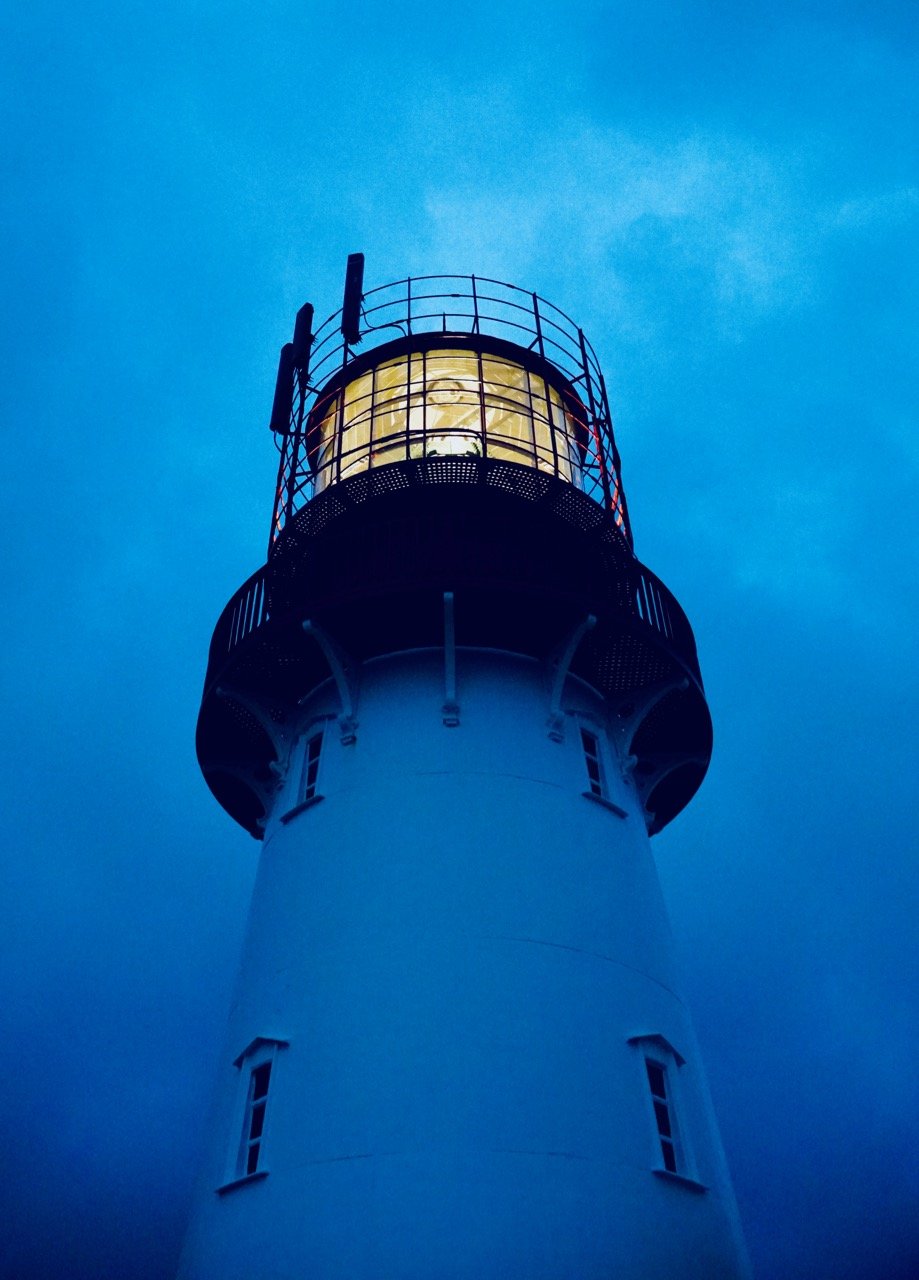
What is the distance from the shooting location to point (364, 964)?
43.1 feet

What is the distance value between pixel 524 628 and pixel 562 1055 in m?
6.48

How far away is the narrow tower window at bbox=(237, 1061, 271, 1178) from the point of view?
12.6 metres

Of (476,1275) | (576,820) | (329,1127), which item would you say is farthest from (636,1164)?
(576,820)

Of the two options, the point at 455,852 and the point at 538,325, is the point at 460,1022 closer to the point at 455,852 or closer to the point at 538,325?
the point at 455,852

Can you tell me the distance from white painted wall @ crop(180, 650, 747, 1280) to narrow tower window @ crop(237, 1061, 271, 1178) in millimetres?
170

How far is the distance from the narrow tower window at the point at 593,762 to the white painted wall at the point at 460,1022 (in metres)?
0.33

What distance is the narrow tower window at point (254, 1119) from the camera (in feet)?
41.2

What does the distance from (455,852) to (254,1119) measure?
4144mm

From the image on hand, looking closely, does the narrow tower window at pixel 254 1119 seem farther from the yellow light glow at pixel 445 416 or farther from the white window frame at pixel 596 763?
the yellow light glow at pixel 445 416

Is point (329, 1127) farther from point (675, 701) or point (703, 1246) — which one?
point (675, 701)

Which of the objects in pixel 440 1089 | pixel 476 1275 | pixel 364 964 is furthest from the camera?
pixel 364 964

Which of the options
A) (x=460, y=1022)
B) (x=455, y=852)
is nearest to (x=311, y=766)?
(x=455, y=852)

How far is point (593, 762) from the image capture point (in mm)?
16578

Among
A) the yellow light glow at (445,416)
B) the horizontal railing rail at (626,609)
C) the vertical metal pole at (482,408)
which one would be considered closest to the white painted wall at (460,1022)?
the horizontal railing rail at (626,609)
